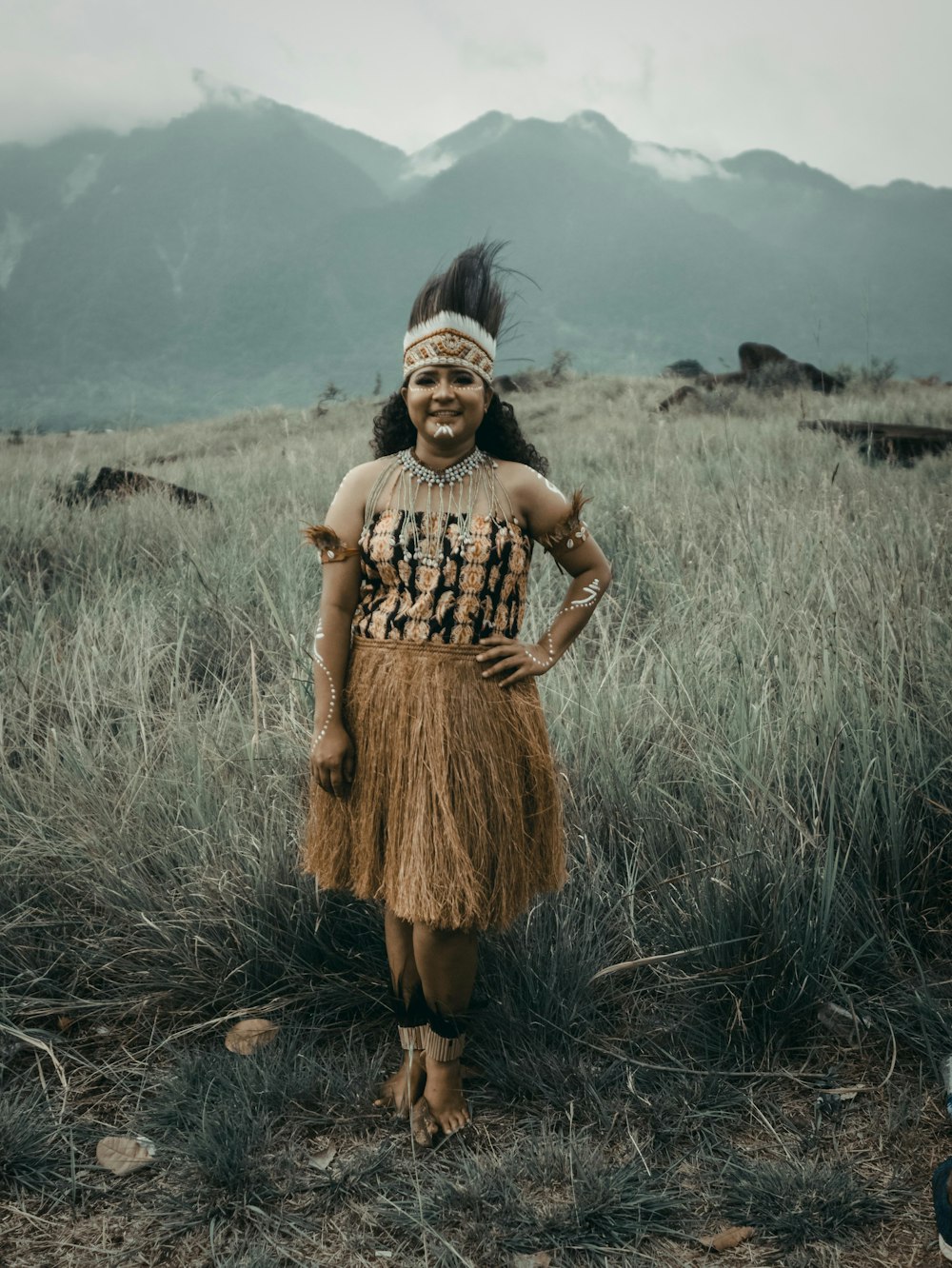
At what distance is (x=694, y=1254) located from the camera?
4.81 feet

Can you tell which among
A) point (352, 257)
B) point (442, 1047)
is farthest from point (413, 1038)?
point (352, 257)

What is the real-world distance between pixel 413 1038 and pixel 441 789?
62 cm

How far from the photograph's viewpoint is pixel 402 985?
1.88 meters

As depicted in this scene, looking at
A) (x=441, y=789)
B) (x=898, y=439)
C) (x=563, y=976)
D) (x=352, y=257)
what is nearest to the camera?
(x=441, y=789)

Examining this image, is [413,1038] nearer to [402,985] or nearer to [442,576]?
[402,985]

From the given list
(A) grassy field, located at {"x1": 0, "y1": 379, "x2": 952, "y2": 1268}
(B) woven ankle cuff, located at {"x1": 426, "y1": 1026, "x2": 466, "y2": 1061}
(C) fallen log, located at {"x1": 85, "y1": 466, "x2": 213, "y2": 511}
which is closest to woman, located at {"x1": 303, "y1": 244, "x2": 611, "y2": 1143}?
(B) woven ankle cuff, located at {"x1": 426, "y1": 1026, "x2": 466, "y2": 1061}

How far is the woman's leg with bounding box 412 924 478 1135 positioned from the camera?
5.70ft

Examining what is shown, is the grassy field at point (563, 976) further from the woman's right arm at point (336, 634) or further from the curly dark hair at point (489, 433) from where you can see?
the curly dark hair at point (489, 433)

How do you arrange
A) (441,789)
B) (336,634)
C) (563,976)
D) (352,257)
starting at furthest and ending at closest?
(352,257)
(563,976)
(336,634)
(441,789)

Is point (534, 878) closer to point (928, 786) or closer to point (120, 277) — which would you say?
point (928, 786)

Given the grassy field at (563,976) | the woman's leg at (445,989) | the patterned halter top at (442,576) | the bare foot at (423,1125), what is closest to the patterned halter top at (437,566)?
the patterned halter top at (442,576)

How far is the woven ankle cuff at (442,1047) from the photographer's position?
5.86ft

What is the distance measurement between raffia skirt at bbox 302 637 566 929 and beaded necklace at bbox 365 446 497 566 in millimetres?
195

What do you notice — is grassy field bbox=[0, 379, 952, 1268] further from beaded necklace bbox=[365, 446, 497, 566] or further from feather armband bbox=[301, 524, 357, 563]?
beaded necklace bbox=[365, 446, 497, 566]
